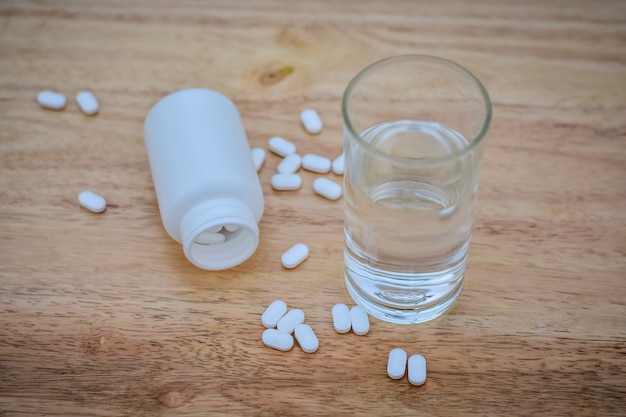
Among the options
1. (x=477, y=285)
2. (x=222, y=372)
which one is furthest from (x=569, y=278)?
(x=222, y=372)

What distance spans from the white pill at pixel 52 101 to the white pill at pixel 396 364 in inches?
27.7

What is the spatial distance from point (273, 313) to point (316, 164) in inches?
10.8

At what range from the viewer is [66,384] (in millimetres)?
1056

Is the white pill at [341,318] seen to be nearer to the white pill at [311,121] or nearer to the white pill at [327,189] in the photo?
the white pill at [327,189]

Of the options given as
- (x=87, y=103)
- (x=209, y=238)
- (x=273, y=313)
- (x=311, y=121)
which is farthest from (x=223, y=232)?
(x=87, y=103)

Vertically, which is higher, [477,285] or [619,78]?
[619,78]

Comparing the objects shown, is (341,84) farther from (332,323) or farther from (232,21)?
(332,323)

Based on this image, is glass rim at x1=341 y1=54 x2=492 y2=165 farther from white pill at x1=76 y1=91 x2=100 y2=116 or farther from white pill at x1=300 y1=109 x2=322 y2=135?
white pill at x1=76 y1=91 x2=100 y2=116

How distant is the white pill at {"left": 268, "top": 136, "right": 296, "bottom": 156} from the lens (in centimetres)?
130

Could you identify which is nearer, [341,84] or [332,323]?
[332,323]

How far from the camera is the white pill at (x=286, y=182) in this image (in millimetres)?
1259

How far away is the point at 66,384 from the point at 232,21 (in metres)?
0.75

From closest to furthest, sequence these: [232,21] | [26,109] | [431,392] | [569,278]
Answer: [431,392]
[569,278]
[26,109]
[232,21]

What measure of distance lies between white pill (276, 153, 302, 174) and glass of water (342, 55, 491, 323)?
22 centimetres
